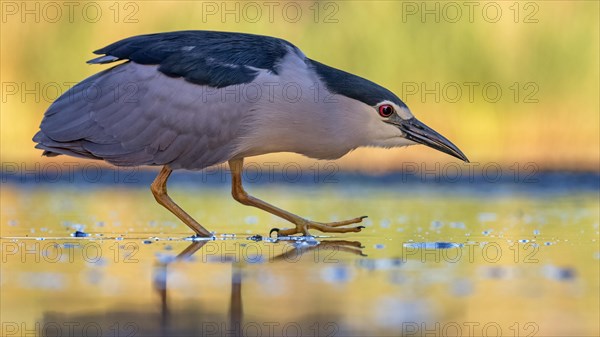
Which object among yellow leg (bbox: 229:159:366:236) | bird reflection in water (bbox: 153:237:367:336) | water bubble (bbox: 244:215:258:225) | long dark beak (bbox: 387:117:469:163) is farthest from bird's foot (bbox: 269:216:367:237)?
water bubble (bbox: 244:215:258:225)

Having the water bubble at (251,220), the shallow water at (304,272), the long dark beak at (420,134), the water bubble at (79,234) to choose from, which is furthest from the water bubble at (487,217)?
the water bubble at (79,234)

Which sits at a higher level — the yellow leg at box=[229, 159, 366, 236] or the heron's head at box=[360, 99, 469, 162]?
the heron's head at box=[360, 99, 469, 162]

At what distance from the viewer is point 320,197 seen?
1031 cm

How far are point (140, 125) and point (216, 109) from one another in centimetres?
48

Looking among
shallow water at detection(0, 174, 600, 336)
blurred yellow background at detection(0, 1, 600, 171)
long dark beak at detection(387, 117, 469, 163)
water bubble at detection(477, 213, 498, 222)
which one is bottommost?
shallow water at detection(0, 174, 600, 336)

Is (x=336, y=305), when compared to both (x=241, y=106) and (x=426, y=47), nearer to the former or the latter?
(x=241, y=106)

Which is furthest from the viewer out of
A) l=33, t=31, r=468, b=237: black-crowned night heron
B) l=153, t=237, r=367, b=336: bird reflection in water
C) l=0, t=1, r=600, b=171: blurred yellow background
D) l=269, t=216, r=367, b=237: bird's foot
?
l=0, t=1, r=600, b=171: blurred yellow background

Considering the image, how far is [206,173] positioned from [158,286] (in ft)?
26.6

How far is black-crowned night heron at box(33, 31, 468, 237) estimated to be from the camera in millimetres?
6281

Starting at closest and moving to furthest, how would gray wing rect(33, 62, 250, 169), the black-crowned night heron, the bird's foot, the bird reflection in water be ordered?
the bird reflection in water < the black-crowned night heron < gray wing rect(33, 62, 250, 169) < the bird's foot

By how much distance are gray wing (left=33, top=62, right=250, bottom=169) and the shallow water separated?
0.46 m

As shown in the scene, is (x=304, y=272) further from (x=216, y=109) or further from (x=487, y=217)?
(x=487, y=217)

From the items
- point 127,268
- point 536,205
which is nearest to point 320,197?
point 536,205

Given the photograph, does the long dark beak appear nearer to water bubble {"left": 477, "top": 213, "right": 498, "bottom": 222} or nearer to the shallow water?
the shallow water
